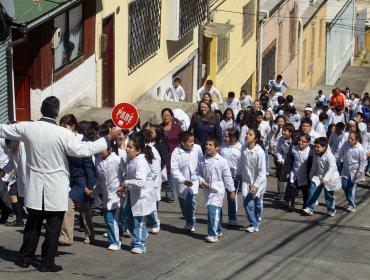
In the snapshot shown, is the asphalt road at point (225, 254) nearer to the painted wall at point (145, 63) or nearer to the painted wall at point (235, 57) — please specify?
the painted wall at point (145, 63)

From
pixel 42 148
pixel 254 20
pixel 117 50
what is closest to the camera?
pixel 42 148

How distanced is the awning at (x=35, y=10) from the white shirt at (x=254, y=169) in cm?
542

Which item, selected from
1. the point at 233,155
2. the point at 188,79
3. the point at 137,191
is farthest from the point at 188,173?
the point at 188,79

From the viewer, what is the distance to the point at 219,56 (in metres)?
32.2

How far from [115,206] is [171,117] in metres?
4.49

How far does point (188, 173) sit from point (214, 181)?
0.69 metres

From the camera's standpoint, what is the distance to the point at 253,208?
14.1m

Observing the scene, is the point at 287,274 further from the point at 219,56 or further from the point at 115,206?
the point at 219,56

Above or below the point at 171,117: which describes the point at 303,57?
below

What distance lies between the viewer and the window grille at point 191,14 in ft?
88.2

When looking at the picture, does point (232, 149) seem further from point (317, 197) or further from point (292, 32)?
point (292, 32)

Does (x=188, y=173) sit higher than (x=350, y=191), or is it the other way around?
(x=188, y=173)

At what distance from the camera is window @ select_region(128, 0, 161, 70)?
24.0 metres

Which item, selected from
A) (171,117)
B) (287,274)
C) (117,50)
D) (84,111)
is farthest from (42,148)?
(117,50)
